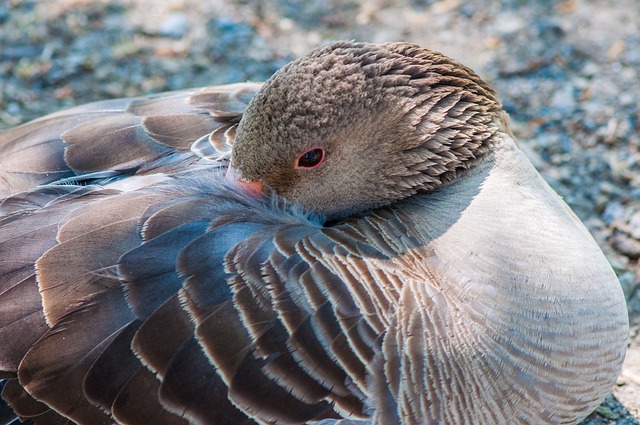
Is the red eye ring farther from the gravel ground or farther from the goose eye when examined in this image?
the gravel ground

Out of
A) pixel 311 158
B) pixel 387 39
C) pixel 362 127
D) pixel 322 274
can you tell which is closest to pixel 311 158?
pixel 311 158

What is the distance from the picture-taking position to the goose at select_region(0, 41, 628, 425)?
3.33 meters

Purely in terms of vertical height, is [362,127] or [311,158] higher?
[362,127]

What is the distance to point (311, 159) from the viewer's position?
378 cm

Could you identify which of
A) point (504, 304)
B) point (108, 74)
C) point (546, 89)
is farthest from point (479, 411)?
point (108, 74)

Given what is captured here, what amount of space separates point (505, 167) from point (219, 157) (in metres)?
1.42

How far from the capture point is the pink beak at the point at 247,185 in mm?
3836

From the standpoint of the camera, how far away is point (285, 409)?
3.33 metres

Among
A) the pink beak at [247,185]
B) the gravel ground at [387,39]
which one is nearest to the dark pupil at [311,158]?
the pink beak at [247,185]

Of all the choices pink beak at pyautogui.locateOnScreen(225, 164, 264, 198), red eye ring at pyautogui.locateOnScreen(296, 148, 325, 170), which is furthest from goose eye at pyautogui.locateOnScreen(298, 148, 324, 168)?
pink beak at pyautogui.locateOnScreen(225, 164, 264, 198)

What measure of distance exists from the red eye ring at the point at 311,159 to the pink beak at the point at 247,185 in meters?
0.23

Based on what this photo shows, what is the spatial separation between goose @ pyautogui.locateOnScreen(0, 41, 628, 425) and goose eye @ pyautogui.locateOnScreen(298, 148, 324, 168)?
11 mm

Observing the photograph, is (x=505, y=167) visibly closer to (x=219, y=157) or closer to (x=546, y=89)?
(x=219, y=157)

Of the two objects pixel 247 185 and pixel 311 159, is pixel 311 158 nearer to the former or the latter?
pixel 311 159
